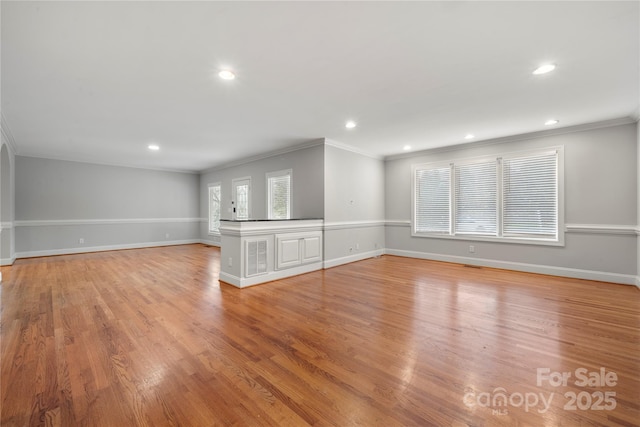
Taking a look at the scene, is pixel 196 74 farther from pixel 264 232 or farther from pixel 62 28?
pixel 264 232

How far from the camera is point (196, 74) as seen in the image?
2.81 m

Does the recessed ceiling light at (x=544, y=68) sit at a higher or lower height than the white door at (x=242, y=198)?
higher

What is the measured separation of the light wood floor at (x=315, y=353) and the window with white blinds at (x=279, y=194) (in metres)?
2.44

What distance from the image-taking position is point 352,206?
20.0 feet

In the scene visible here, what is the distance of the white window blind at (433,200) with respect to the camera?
6.08m

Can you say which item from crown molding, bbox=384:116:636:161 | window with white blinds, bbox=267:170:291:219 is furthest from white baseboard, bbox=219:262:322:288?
crown molding, bbox=384:116:636:161

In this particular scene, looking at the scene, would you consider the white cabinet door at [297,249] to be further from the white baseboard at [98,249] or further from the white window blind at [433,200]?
the white baseboard at [98,249]

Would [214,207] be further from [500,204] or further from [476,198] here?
[500,204]

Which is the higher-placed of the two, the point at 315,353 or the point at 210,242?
the point at 210,242

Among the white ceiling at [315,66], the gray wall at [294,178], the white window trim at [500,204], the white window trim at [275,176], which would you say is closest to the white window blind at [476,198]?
the white window trim at [500,204]

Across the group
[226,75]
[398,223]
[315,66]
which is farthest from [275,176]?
[315,66]

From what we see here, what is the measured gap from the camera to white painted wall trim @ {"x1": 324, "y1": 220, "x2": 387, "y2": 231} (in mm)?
5543

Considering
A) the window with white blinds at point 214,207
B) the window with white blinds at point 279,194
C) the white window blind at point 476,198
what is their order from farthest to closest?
the window with white blinds at point 214,207
the window with white blinds at point 279,194
the white window blind at point 476,198

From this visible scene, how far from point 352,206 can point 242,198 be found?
337cm
